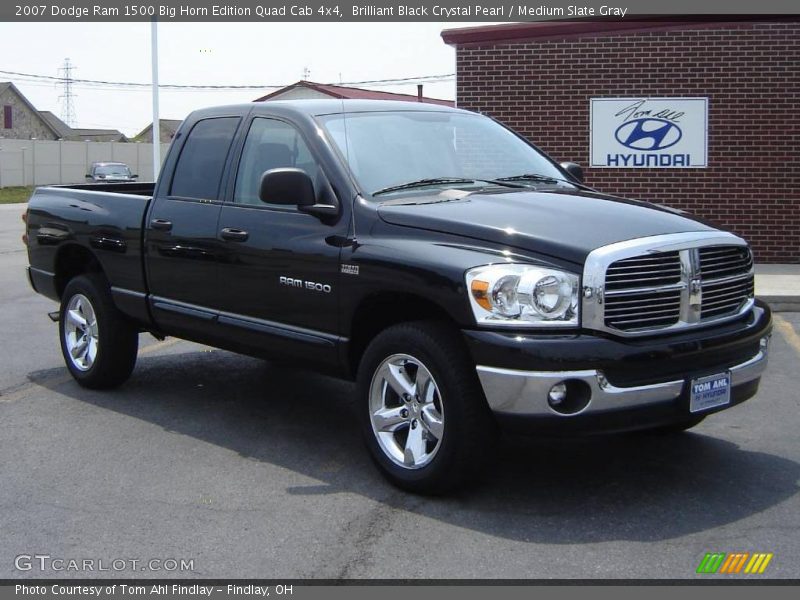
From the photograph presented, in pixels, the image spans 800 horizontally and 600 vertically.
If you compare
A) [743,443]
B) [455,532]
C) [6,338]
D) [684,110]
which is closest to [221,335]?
[455,532]

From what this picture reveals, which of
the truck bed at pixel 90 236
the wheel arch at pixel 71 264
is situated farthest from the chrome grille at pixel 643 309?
the wheel arch at pixel 71 264

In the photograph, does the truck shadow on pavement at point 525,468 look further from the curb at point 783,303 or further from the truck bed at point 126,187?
the curb at point 783,303

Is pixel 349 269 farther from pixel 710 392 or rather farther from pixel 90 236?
pixel 90 236

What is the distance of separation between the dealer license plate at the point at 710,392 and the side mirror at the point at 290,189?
6.75 ft

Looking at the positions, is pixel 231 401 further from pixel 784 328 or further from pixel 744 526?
pixel 784 328

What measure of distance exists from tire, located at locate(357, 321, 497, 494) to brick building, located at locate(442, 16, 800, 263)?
9.94 meters

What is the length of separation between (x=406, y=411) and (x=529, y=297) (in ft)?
3.12

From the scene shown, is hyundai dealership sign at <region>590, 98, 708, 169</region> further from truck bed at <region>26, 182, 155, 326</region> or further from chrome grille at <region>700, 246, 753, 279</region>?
chrome grille at <region>700, 246, 753, 279</region>

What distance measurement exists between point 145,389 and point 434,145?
3.05m

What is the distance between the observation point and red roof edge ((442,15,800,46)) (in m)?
14.1

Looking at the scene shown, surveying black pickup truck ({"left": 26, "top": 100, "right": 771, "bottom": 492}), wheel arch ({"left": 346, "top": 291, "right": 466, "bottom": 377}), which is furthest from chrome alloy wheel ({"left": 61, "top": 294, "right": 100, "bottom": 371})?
wheel arch ({"left": 346, "top": 291, "right": 466, "bottom": 377})

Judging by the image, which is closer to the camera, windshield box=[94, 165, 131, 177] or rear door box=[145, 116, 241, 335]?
rear door box=[145, 116, 241, 335]

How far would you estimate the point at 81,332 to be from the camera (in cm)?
781

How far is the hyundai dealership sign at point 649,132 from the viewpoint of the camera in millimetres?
14469
